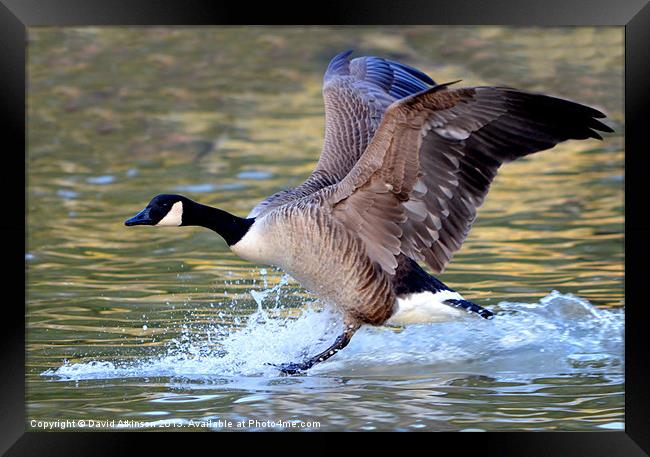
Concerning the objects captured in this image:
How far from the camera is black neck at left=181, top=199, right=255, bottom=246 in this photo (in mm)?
7102

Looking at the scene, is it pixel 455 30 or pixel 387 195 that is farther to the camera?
pixel 455 30

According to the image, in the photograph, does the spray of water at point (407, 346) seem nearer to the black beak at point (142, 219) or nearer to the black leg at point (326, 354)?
the black leg at point (326, 354)

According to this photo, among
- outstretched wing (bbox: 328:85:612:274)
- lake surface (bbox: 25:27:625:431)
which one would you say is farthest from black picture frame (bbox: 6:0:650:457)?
outstretched wing (bbox: 328:85:612:274)

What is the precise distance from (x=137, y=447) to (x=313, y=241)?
1911 mm

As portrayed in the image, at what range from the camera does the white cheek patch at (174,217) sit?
7.04 meters

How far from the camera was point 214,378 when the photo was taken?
688 cm

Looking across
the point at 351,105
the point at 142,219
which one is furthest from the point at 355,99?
the point at 142,219

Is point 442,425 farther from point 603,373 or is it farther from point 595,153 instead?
point 595,153

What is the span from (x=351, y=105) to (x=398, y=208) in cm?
159

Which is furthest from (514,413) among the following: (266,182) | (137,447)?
(266,182)

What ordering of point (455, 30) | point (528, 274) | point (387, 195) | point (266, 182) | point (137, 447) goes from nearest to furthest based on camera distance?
point (137, 447) < point (387, 195) < point (528, 274) < point (266, 182) < point (455, 30)

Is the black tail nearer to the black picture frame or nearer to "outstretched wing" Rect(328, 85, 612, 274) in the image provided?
"outstretched wing" Rect(328, 85, 612, 274)

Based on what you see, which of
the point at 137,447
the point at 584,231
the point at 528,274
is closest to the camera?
the point at 137,447

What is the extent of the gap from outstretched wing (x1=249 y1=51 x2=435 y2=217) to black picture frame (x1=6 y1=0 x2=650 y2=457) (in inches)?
75.6
